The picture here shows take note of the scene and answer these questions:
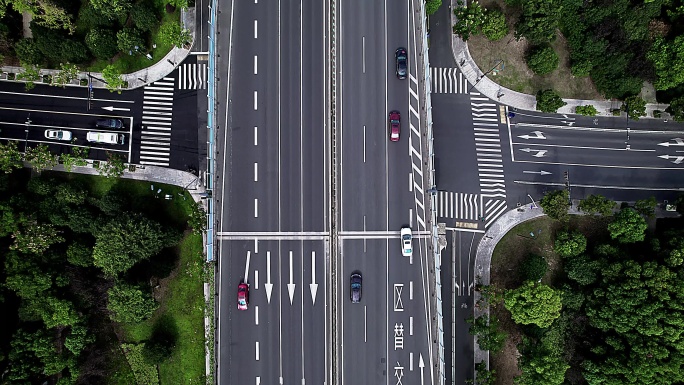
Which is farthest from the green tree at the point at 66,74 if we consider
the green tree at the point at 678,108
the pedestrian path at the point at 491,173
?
the green tree at the point at 678,108

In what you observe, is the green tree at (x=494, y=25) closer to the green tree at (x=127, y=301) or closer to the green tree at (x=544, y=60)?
the green tree at (x=544, y=60)

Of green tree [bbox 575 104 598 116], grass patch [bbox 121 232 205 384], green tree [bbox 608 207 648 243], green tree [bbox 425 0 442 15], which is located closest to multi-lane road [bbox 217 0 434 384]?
green tree [bbox 425 0 442 15]

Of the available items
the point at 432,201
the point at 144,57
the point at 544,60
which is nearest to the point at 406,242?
the point at 432,201

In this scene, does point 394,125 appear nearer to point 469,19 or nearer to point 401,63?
point 401,63

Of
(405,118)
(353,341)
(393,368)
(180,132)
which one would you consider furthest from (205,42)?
(393,368)

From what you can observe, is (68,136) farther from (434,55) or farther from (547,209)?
(547,209)

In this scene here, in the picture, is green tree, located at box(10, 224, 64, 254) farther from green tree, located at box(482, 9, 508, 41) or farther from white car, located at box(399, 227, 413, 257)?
green tree, located at box(482, 9, 508, 41)
